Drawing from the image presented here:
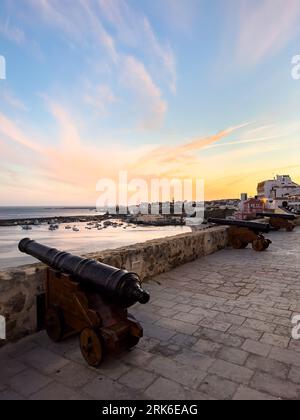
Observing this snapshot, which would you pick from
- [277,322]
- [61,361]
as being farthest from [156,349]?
[277,322]

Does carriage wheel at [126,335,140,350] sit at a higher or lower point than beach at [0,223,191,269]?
higher

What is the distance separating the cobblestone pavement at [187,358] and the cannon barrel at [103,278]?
652mm

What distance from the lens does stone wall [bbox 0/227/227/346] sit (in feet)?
10.4

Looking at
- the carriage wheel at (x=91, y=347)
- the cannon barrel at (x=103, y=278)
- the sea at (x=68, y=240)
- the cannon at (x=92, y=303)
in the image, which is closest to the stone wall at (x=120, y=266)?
the cannon at (x=92, y=303)

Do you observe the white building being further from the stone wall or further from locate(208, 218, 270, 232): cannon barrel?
the stone wall

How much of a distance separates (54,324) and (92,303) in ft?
2.13

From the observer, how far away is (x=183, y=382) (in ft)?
7.85

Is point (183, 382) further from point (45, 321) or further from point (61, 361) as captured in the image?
point (45, 321)

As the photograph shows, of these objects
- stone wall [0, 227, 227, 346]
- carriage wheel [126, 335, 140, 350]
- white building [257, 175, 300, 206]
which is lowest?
carriage wheel [126, 335, 140, 350]

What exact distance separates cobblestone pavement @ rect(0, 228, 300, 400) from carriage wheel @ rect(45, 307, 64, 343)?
0.09 meters

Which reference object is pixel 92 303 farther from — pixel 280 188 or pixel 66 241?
pixel 280 188

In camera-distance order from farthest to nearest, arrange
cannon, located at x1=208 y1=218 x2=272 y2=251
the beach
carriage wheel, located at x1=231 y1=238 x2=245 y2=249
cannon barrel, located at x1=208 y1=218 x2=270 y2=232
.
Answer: the beach, carriage wheel, located at x1=231 y1=238 x2=245 y2=249, cannon, located at x1=208 y1=218 x2=272 y2=251, cannon barrel, located at x1=208 y1=218 x2=270 y2=232

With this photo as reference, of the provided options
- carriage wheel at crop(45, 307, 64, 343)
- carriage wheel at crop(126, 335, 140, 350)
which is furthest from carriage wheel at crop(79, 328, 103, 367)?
carriage wheel at crop(45, 307, 64, 343)

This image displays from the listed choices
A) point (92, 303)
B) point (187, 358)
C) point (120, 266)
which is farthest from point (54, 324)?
point (120, 266)
